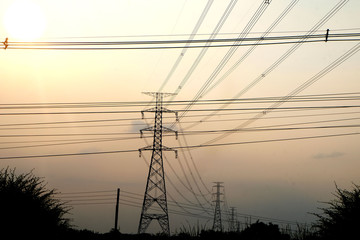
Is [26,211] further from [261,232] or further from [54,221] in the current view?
[261,232]

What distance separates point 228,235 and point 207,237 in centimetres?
132

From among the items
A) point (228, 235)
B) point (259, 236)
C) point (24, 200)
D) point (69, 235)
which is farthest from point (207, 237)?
point (24, 200)

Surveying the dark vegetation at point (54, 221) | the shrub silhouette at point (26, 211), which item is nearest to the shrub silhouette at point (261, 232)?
the dark vegetation at point (54, 221)

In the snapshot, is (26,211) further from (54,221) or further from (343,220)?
(343,220)

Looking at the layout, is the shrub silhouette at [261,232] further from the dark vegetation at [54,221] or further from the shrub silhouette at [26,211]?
the shrub silhouette at [26,211]

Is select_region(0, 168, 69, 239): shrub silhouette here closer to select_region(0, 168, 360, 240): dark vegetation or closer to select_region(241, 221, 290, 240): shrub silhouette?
select_region(0, 168, 360, 240): dark vegetation

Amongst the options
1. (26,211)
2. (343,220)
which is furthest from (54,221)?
(343,220)

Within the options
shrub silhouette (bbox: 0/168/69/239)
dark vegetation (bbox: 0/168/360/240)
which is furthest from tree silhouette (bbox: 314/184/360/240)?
shrub silhouette (bbox: 0/168/69/239)

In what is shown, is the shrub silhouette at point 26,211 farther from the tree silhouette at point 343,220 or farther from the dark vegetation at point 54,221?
the tree silhouette at point 343,220

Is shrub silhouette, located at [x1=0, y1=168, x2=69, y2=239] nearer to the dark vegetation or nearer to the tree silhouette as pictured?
the dark vegetation

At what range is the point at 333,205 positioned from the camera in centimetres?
2128

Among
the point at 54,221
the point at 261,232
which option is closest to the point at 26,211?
the point at 54,221

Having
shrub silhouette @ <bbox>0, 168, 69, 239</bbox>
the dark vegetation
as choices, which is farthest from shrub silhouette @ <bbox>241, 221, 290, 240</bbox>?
shrub silhouette @ <bbox>0, 168, 69, 239</bbox>

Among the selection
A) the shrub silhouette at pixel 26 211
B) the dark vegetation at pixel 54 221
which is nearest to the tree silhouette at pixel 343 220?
the dark vegetation at pixel 54 221
